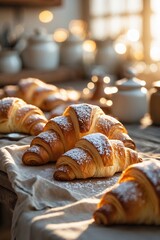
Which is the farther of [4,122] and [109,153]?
[4,122]

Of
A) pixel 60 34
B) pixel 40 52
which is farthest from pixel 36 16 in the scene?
pixel 40 52

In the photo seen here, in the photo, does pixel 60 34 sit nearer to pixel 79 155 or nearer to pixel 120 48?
pixel 120 48

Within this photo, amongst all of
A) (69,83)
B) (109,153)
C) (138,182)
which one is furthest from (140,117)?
(69,83)

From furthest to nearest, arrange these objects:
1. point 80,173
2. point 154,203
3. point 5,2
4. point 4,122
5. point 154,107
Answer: point 5,2
point 154,107
point 4,122
point 80,173
point 154,203

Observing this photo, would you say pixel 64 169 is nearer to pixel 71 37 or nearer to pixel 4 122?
pixel 4 122

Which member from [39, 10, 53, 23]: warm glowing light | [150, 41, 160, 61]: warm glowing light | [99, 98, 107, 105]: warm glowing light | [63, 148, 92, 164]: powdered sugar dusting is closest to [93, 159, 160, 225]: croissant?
[63, 148, 92, 164]: powdered sugar dusting

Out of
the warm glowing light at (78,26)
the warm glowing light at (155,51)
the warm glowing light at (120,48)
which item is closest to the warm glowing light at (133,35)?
the warm glowing light at (155,51)
